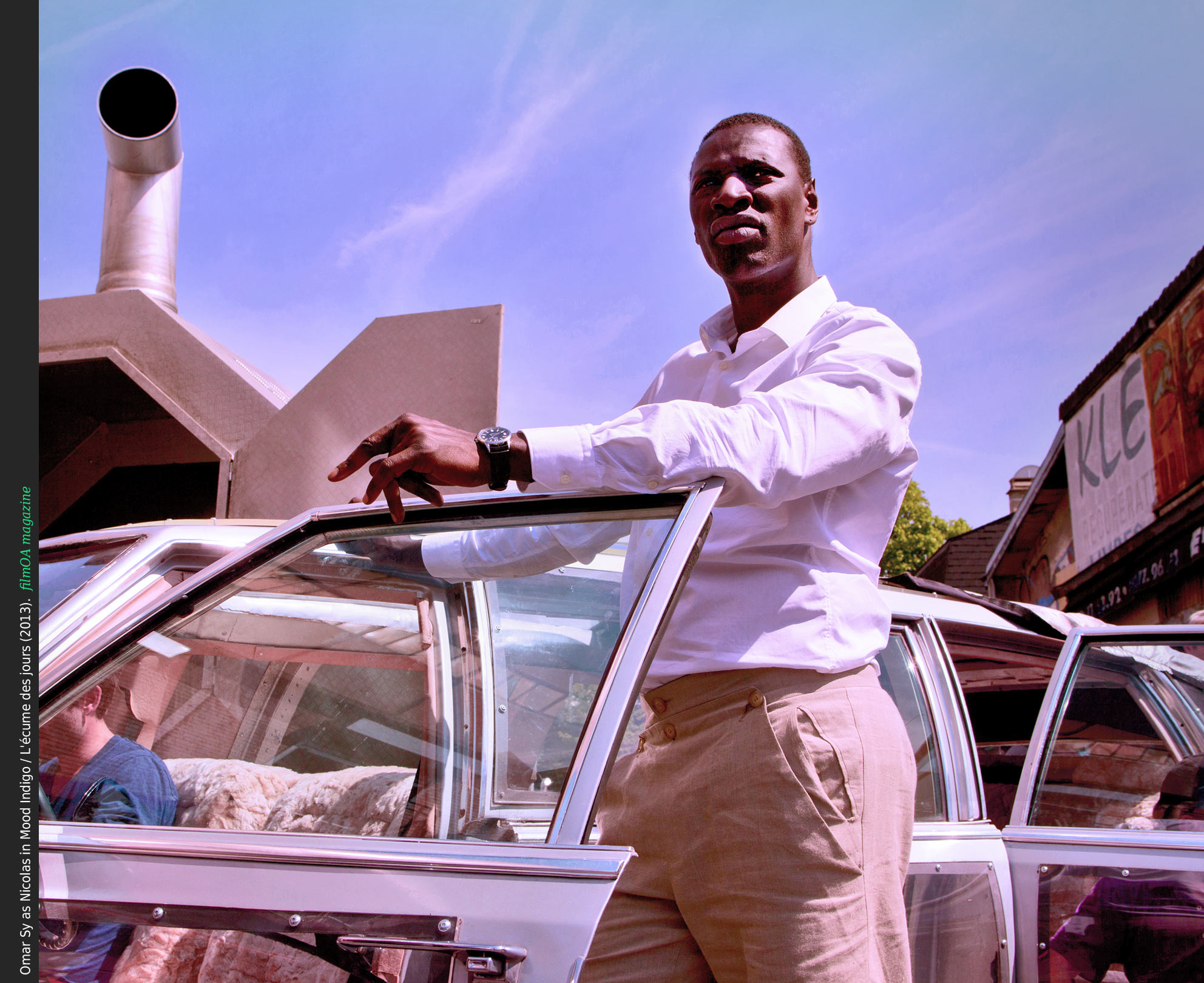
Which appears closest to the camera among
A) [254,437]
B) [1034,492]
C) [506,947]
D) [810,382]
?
[506,947]

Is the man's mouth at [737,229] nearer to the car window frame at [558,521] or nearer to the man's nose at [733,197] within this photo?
the man's nose at [733,197]

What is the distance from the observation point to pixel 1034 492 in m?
17.2

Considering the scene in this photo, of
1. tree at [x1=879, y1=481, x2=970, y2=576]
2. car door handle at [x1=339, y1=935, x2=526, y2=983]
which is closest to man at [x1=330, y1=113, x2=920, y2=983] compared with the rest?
car door handle at [x1=339, y1=935, x2=526, y2=983]

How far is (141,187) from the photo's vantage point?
5.98 meters

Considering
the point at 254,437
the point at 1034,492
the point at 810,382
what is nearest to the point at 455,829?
the point at 810,382

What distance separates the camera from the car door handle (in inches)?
43.8

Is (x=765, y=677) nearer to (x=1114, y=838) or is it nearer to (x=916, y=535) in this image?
(x=1114, y=838)

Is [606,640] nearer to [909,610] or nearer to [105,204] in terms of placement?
[909,610]

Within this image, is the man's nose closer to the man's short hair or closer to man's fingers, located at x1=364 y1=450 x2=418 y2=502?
the man's short hair

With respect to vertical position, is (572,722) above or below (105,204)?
below

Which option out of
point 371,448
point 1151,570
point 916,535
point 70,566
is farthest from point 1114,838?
point 916,535

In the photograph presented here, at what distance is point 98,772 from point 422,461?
683mm

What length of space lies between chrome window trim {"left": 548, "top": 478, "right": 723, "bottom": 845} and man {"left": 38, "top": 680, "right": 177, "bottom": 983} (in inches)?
22.1

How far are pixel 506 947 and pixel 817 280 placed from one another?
1.21 metres
